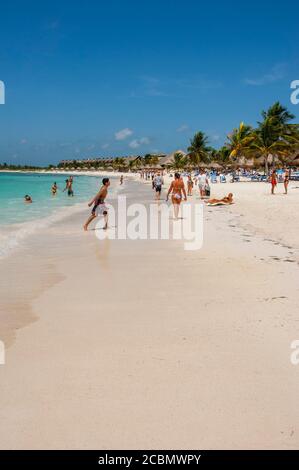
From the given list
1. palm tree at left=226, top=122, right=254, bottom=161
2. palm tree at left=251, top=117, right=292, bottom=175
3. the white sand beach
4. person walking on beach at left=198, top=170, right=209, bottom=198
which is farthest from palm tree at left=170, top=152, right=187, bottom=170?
the white sand beach

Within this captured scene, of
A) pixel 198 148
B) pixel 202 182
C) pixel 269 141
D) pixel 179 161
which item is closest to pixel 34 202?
pixel 202 182

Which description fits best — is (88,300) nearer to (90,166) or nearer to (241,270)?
(241,270)

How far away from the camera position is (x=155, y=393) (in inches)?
98.9

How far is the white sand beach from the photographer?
2188 millimetres

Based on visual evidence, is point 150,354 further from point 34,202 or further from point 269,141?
point 269,141

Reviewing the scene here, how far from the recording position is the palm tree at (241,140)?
129ft

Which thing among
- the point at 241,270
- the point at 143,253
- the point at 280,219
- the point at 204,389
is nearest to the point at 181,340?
the point at 204,389

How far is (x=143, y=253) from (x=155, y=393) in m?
4.57

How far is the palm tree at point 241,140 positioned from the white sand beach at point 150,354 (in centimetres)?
3487

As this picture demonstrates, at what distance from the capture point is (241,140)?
4022cm

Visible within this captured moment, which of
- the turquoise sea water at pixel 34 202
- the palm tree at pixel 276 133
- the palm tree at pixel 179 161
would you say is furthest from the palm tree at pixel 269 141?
the palm tree at pixel 179 161

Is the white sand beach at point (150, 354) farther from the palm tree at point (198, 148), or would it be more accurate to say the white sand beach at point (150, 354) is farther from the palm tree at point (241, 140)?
the palm tree at point (198, 148)
